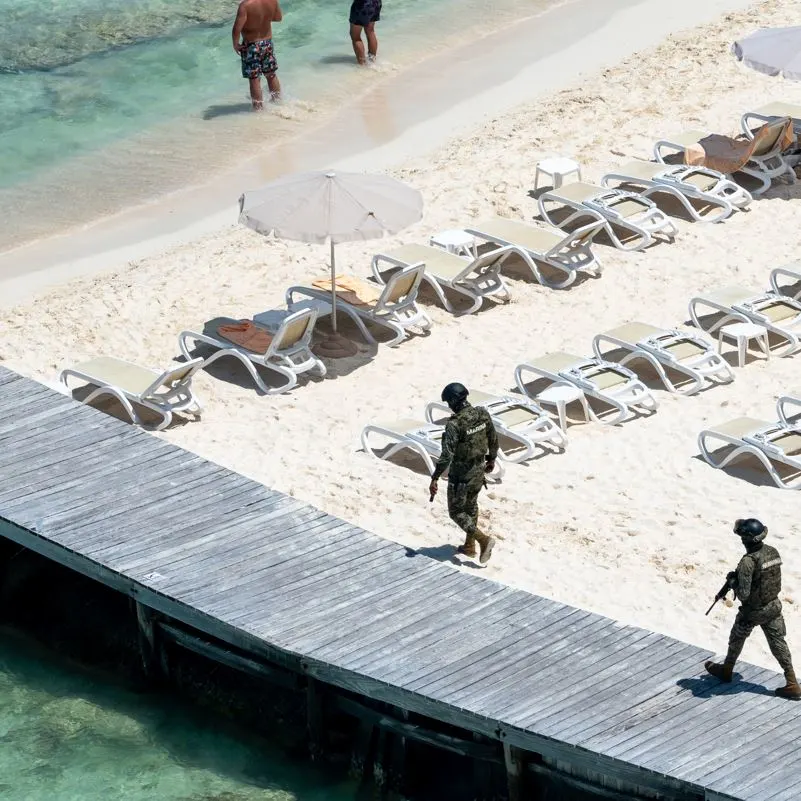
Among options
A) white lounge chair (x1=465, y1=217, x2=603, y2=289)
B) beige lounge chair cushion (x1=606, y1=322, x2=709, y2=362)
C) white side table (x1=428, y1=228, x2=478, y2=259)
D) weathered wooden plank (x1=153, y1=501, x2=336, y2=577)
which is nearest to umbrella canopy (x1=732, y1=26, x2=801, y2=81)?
white lounge chair (x1=465, y1=217, x2=603, y2=289)

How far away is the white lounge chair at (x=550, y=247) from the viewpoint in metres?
16.7

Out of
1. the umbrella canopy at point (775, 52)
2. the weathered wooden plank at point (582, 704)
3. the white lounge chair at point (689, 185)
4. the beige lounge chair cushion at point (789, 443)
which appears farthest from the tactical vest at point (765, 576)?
the umbrella canopy at point (775, 52)

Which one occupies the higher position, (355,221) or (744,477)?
(355,221)

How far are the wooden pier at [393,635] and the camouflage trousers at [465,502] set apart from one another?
1.26 ft

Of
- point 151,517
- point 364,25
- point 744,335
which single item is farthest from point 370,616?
point 364,25

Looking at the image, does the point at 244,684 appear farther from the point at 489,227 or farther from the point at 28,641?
the point at 489,227

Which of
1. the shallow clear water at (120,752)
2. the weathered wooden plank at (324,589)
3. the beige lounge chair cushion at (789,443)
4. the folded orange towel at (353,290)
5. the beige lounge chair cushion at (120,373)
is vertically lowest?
the shallow clear water at (120,752)

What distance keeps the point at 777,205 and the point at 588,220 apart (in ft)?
6.79

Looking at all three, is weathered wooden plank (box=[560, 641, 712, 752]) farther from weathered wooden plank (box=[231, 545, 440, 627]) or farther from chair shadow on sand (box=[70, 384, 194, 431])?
chair shadow on sand (box=[70, 384, 194, 431])

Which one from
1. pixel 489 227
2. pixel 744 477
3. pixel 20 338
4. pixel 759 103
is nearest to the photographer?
pixel 744 477

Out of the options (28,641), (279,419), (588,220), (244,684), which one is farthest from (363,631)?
(588,220)

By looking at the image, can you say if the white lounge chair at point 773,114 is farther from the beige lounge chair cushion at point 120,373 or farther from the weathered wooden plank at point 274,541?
the weathered wooden plank at point 274,541

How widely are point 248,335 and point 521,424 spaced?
2840 millimetres

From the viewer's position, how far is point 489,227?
1742cm
